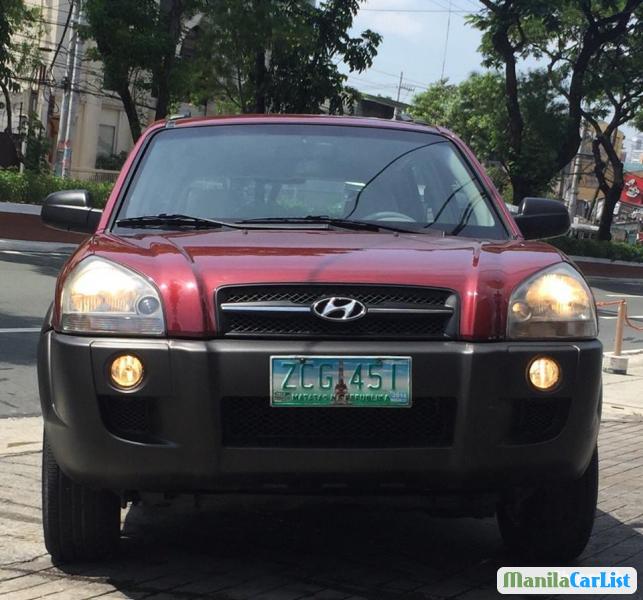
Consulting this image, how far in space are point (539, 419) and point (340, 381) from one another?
2.06 ft

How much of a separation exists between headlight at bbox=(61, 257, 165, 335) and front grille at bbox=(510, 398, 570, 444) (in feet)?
3.50

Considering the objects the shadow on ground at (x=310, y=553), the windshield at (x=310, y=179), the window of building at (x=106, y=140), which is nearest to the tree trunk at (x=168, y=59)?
the windshield at (x=310, y=179)

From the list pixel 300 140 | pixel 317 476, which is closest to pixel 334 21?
pixel 300 140

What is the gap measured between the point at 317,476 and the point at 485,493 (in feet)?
1.76

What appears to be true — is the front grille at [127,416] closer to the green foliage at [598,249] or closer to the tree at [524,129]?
the tree at [524,129]

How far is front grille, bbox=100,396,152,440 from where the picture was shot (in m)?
3.45

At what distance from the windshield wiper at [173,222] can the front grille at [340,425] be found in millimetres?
992

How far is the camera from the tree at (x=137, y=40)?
23.6m

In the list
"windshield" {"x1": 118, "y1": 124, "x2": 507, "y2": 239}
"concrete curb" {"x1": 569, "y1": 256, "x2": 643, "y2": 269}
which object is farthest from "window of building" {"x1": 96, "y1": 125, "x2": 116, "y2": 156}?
"windshield" {"x1": 118, "y1": 124, "x2": 507, "y2": 239}

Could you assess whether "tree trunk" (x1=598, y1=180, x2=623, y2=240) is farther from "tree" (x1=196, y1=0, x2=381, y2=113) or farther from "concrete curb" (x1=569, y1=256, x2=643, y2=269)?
"tree" (x1=196, y1=0, x2=381, y2=113)

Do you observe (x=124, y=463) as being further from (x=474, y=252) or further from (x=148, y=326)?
(x=474, y=252)

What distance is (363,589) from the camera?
150 inches

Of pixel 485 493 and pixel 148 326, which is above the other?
pixel 148 326

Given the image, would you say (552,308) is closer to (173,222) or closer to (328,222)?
(328,222)
